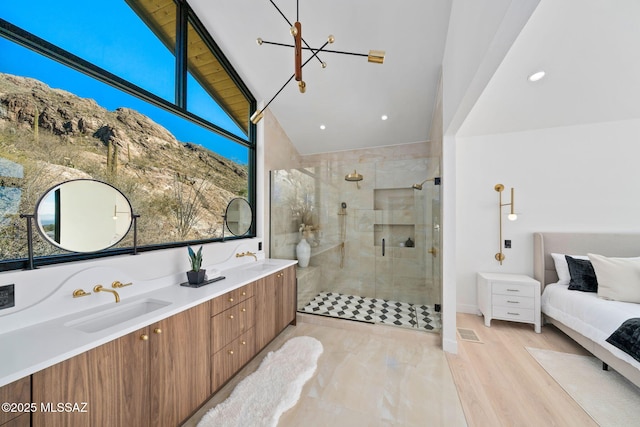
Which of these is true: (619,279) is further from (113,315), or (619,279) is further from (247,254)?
(113,315)

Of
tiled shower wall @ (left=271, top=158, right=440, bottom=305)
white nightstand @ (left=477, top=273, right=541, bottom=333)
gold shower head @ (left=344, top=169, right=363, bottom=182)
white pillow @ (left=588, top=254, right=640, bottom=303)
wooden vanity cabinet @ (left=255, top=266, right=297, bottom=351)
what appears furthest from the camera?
gold shower head @ (left=344, top=169, right=363, bottom=182)

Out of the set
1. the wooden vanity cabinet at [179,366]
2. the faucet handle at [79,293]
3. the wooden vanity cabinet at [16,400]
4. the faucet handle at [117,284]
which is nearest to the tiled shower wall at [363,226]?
the wooden vanity cabinet at [179,366]

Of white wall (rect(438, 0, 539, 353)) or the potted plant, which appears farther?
the potted plant

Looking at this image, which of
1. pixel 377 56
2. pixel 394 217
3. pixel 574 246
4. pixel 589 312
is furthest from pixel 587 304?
pixel 377 56

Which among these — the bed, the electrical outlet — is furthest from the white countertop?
the bed

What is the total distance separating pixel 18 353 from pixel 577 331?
3922 millimetres

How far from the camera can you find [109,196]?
1.61 metres

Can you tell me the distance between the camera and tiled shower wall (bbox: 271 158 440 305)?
307 centimetres

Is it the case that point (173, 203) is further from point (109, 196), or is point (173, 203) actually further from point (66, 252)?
point (66, 252)

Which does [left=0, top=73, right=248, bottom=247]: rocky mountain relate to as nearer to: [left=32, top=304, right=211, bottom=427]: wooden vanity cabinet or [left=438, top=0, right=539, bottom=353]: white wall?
[left=32, top=304, right=211, bottom=427]: wooden vanity cabinet

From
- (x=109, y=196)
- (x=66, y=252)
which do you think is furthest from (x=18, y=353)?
(x=109, y=196)

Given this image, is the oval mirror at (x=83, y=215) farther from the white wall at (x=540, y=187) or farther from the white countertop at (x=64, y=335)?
the white wall at (x=540, y=187)

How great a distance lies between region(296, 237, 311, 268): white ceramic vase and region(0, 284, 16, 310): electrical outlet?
2698 mm

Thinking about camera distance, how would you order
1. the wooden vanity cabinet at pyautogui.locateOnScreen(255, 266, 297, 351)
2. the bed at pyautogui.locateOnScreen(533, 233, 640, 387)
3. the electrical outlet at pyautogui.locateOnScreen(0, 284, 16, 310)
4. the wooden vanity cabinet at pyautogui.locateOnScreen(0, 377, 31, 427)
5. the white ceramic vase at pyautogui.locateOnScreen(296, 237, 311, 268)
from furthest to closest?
the white ceramic vase at pyautogui.locateOnScreen(296, 237, 311, 268) < the wooden vanity cabinet at pyautogui.locateOnScreen(255, 266, 297, 351) < the bed at pyautogui.locateOnScreen(533, 233, 640, 387) < the electrical outlet at pyautogui.locateOnScreen(0, 284, 16, 310) < the wooden vanity cabinet at pyautogui.locateOnScreen(0, 377, 31, 427)
